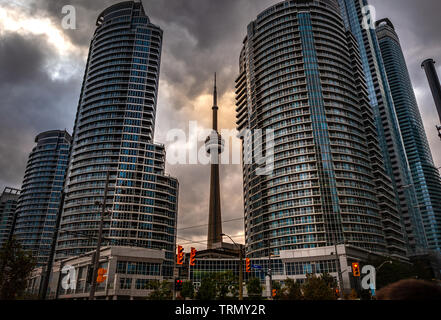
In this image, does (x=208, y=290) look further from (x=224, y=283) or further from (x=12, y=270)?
(x=12, y=270)

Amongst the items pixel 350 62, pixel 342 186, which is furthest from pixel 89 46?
pixel 342 186

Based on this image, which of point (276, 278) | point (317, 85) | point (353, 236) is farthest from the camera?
point (317, 85)

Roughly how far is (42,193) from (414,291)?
8054 inches

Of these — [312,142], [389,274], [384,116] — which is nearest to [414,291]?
[389,274]

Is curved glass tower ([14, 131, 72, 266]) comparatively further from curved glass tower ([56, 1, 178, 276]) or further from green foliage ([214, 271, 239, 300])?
green foliage ([214, 271, 239, 300])

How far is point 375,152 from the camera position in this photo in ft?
415

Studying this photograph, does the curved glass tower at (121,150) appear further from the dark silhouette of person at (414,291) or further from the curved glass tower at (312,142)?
the dark silhouette of person at (414,291)

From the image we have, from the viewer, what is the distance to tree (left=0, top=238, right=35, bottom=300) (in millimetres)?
34250

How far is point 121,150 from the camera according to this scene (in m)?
125

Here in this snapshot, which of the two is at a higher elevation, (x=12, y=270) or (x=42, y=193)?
(x=42, y=193)
